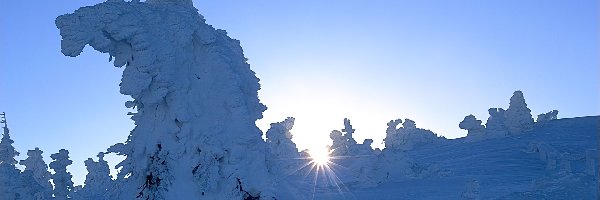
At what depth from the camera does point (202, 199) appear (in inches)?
587

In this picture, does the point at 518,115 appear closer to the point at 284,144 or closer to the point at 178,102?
the point at 284,144

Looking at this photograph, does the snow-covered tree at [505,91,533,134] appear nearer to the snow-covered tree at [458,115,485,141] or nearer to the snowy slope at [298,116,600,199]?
the snowy slope at [298,116,600,199]

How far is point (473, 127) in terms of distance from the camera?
61.0 meters

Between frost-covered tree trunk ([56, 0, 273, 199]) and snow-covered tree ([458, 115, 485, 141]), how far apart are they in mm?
47756

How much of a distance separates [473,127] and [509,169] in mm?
17107

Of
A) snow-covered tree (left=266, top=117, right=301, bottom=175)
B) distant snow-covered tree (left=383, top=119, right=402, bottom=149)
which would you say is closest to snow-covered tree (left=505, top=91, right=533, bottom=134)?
distant snow-covered tree (left=383, top=119, right=402, bottom=149)

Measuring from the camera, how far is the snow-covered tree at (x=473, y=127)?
60094 mm

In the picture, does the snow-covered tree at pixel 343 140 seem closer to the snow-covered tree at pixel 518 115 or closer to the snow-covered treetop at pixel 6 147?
the snow-covered tree at pixel 518 115

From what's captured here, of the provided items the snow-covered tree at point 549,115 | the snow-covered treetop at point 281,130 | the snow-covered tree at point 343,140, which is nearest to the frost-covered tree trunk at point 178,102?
the snow-covered treetop at point 281,130

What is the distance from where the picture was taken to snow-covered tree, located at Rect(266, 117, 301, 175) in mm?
52375

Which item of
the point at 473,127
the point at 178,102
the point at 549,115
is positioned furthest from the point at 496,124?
the point at 178,102

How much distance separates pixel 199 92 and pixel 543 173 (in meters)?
32.9

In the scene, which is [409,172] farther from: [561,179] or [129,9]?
[129,9]

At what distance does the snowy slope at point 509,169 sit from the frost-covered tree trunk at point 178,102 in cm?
2211
